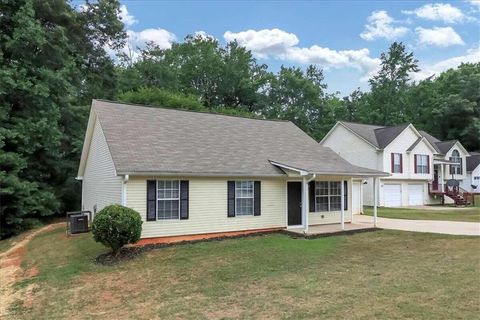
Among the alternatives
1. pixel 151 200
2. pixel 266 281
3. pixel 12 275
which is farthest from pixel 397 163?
pixel 12 275

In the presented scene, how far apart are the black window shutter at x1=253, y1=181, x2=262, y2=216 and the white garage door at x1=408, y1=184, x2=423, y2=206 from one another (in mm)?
21794

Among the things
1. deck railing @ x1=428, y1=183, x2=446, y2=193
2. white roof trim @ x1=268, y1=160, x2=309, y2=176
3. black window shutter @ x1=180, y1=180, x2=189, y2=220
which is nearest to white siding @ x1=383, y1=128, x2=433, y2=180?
deck railing @ x1=428, y1=183, x2=446, y2=193

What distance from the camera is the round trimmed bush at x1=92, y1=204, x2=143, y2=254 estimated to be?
1107 centimetres

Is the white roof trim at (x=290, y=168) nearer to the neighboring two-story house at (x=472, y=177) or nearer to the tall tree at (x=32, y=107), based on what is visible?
the tall tree at (x=32, y=107)

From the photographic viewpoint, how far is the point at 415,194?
3350cm

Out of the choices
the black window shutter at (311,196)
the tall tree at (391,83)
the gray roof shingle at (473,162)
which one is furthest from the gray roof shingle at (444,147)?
the black window shutter at (311,196)

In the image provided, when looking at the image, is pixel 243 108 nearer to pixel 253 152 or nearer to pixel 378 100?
pixel 378 100

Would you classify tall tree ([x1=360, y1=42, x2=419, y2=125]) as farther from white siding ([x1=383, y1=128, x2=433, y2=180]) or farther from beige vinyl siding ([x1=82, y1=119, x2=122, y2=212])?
beige vinyl siding ([x1=82, y1=119, x2=122, y2=212])

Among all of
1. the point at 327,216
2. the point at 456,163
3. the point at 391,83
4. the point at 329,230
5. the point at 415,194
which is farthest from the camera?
the point at 391,83

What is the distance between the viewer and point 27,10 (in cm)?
2064

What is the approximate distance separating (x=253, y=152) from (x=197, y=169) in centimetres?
360

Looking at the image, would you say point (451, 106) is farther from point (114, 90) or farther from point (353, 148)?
point (114, 90)

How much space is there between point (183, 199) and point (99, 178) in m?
4.90

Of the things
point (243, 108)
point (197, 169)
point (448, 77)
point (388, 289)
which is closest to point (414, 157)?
point (243, 108)
